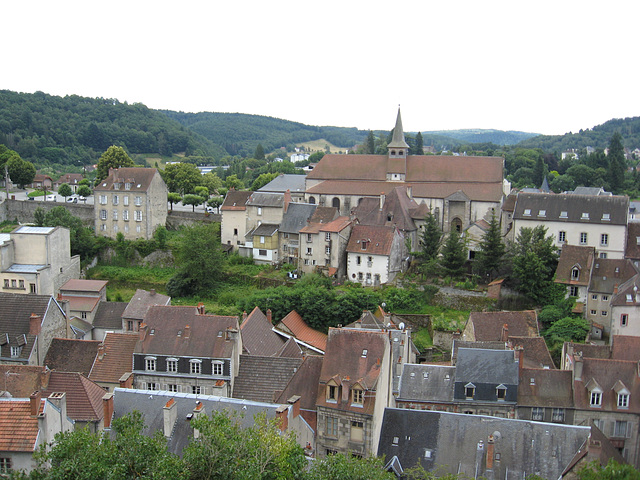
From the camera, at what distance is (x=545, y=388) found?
36156 mm

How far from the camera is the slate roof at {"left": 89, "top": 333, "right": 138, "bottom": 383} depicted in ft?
121

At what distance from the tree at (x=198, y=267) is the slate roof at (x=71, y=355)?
2060 cm

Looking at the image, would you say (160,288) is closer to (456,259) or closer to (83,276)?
(83,276)

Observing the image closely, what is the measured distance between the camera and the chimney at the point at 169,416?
27.0 meters

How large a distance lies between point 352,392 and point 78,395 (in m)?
12.7

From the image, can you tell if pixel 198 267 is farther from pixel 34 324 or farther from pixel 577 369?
pixel 577 369

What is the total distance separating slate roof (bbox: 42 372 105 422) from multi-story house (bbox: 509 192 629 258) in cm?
4075

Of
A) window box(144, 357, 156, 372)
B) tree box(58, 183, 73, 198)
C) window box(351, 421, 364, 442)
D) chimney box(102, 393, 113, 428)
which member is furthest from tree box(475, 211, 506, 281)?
tree box(58, 183, 73, 198)

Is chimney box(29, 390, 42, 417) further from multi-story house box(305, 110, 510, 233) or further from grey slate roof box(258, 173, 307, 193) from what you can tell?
grey slate roof box(258, 173, 307, 193)

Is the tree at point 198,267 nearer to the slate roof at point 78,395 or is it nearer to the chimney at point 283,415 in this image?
the slate roof at point 78,395

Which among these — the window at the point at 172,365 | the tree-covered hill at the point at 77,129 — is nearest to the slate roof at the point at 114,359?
→ the window at the point at 172,365

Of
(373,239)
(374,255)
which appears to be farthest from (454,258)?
(373,239)

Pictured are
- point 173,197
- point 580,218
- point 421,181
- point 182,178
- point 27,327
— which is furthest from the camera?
Answer: point 182,178

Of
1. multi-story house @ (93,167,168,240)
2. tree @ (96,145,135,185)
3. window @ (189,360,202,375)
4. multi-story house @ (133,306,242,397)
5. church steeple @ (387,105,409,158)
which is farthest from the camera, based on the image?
tree @ (96,145,135,185)
